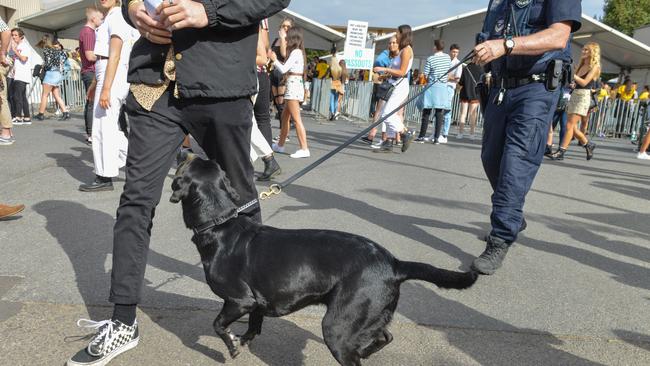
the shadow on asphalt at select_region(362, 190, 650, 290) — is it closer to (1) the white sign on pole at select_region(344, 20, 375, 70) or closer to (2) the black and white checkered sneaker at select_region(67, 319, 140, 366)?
(2) the black and white checkered sneaker at select_region(67, 319, 140, 366)

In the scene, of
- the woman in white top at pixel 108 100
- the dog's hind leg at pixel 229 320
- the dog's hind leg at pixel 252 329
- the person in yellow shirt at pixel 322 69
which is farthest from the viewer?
the person in yellow shirt at pixel 322 69

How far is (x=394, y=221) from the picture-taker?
16.2 feet

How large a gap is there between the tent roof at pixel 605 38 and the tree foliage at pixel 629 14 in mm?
29136

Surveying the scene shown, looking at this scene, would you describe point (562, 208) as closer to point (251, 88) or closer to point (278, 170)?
point (278, 170)

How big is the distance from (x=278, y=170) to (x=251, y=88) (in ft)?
12.6

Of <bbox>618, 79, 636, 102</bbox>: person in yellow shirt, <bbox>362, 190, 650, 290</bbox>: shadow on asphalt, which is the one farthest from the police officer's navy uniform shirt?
<bbox>618, 79, 636, 102</bbox>: person in yellow shirt

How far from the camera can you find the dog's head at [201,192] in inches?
91.4

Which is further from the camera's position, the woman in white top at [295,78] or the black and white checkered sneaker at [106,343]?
the woman in white top at [295,78]

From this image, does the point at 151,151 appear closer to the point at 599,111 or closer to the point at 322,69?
the point at 322,69

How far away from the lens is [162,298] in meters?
3.07

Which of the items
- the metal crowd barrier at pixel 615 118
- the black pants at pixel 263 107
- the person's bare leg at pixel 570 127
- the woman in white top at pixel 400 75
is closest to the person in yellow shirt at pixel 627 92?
the metal crowd barrier at pixel 615 118

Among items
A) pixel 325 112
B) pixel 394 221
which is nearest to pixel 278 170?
pixel 394 221

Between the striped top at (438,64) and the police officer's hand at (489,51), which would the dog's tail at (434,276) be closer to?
the police officer's hand at (489,51)

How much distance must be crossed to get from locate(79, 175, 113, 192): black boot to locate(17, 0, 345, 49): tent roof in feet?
46.0
